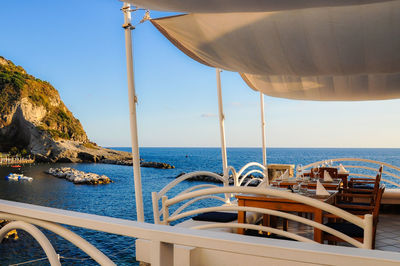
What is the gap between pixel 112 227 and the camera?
0.98 meters

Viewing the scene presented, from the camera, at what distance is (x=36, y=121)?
190 ft

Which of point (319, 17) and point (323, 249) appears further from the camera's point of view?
point (319, 17)

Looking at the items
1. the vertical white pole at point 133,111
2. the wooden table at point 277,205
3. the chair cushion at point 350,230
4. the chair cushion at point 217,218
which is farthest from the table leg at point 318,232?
the vertical white pole at point 133,111

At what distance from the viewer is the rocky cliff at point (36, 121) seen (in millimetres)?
55281

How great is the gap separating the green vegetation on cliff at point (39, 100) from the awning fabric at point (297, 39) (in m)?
59.0

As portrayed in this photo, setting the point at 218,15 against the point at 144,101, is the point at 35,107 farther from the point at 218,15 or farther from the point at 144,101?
the point at 218,15

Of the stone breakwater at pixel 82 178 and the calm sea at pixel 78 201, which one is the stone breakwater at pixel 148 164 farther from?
the stone breakwater at pixel 82 178

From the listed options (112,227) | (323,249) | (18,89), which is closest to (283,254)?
(323,249)

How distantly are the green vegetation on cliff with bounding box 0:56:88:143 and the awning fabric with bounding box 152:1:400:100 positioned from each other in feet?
193

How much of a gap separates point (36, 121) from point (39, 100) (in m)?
3.84

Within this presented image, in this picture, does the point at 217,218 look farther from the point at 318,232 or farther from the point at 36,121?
the point at 36,121

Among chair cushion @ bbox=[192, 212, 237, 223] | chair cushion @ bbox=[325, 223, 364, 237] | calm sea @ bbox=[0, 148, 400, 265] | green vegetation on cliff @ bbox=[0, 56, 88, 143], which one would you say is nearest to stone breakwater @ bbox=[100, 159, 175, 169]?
green vegetation on cliff @ bbox=[0, 56, 88, 143]

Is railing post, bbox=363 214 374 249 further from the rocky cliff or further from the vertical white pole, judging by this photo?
the rocky cliff

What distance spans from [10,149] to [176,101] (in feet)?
93.7
